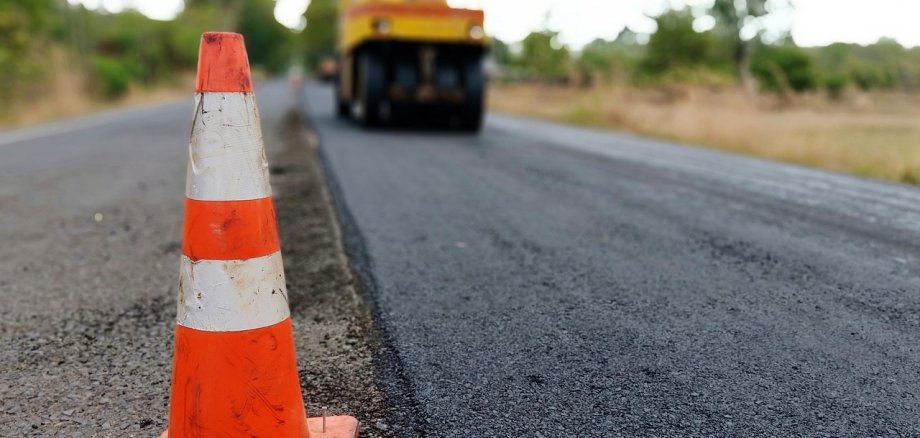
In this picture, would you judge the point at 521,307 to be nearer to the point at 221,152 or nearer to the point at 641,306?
the point at 641,306

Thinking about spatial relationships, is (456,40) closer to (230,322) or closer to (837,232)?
(837,232)

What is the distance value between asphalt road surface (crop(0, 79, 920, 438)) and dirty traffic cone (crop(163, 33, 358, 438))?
0.34m

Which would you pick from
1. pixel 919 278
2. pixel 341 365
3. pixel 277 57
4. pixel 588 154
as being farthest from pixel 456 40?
pixel 277 57

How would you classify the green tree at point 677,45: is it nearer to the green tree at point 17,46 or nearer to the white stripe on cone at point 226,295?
the green tree at point 17,46

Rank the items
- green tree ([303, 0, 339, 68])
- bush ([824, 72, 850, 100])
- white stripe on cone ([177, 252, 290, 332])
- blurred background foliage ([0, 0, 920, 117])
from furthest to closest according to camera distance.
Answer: green tree ([303, 0, 339, 68])
bush ([824, 72, 850, 100])
blurred background foliage ([0, 0, 920, 117])
white stripe on cone ([177, 252, 290, 332])

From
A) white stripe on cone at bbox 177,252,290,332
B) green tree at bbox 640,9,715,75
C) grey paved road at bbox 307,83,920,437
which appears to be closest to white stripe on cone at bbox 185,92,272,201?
white stripe on cone at bbox 177,252,290,332

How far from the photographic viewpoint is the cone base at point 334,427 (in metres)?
1.82

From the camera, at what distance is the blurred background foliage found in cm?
2045

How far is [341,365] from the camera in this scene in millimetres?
2344

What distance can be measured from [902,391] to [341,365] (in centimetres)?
167

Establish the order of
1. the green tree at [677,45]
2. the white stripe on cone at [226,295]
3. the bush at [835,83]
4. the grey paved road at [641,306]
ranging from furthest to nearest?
the green tree at [677,45]
the bush at [835,83]
the grey paved road at [641,306]
the white stripe on cone at [226,295]

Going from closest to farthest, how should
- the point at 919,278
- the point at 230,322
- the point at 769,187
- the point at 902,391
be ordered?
the point at 230,322 → the point at 902,391 → the point at 919,278 → the point at 769,187

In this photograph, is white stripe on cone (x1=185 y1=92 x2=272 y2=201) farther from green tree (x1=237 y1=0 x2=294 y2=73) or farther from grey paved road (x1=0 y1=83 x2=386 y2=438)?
green tree (x1=237 y1=0 x2=294 y2=73)

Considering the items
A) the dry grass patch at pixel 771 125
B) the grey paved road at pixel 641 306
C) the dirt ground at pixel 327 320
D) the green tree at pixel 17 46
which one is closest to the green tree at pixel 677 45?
the dry grass patch at pixel 771 125
